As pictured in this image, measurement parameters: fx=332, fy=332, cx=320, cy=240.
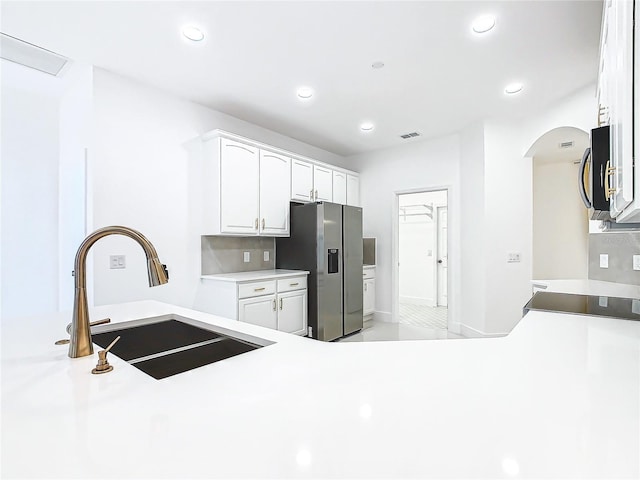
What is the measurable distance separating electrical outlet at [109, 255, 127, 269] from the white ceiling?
159 cm

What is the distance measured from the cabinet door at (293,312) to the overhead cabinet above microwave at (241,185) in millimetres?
747

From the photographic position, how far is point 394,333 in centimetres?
455

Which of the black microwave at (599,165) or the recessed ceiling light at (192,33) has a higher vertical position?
the recessed ceiling light at (192,33)

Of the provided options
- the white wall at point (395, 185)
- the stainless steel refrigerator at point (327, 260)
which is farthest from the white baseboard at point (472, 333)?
the stainless steel refrigerator at point (327, 260)

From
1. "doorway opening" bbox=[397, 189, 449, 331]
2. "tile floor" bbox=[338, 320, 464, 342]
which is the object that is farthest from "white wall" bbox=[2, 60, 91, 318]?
"doorway opening" bbox=[397, 189, 449, 331]

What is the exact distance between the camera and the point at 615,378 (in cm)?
87

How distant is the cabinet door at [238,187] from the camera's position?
3358 millimetres

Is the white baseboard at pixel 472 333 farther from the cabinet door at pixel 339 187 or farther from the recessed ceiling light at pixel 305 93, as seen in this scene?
the recessed ceiling light at pixel 305 93

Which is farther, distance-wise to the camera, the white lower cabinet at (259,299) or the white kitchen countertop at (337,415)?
the white lower cabinet at (259,299)

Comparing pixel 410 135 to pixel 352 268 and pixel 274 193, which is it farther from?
pixel 274 193

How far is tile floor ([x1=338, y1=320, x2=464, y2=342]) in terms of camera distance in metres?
4.33

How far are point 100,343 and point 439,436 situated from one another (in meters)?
1.40

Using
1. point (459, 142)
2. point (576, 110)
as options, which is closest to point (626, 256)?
point (576, 110)

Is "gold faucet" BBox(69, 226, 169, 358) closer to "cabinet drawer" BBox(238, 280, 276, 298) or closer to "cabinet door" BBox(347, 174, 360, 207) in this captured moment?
"cabinet drawer" BBox(238, 280, 276, 298)
